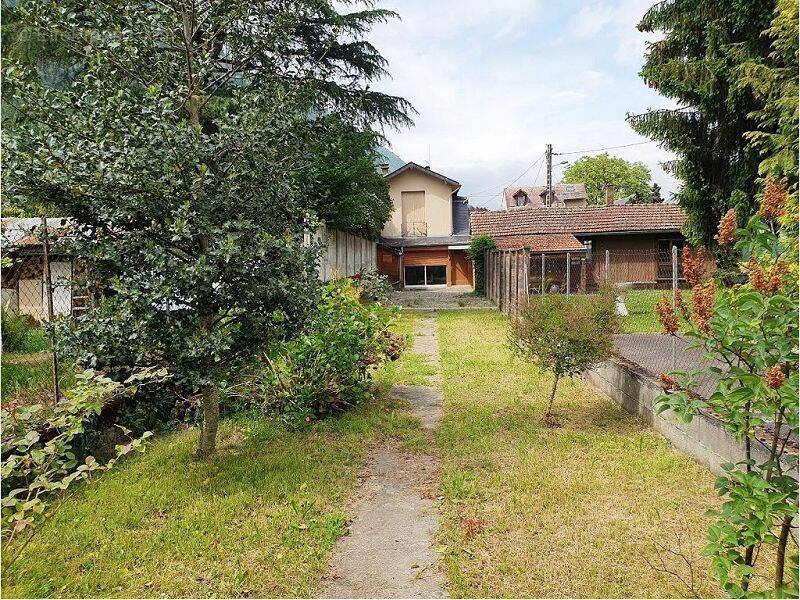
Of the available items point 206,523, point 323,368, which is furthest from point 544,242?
point 206,523

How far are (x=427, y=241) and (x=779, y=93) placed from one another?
973 inches

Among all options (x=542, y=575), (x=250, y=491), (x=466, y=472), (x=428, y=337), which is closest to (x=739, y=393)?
(x=542, y=575)

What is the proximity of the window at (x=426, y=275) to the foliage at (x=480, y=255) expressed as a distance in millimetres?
9312

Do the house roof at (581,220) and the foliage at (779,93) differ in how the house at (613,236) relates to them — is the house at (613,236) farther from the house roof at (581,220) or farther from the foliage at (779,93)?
the foliage at (779,93)

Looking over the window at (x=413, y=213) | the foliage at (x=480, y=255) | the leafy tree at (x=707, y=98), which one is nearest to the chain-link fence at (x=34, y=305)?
the leafy tree at (x=707, y=98)

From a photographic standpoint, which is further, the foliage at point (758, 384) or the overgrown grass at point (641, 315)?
the overgrown grass at point (641, 315)

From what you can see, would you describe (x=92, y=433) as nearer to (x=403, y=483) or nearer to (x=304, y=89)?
(x=403, y=483)

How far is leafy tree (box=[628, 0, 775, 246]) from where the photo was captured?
10.4 m

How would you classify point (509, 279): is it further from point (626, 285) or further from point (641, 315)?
point (626, 285)

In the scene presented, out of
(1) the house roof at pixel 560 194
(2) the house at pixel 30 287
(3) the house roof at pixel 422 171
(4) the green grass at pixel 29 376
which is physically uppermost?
(1) the house roof at pixel 560 194

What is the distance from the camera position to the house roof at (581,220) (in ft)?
82.4

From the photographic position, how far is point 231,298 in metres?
4.54

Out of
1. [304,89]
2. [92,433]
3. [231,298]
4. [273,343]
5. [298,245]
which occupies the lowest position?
[92,433]

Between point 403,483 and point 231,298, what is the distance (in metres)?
2.11
